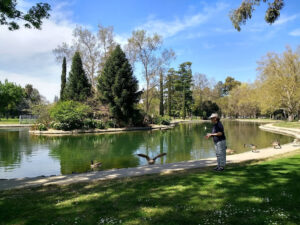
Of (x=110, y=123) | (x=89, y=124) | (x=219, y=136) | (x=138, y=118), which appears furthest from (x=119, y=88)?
(x=219, y=136)

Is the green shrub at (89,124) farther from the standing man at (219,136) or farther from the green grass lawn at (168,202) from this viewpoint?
the standing man at (219,136)

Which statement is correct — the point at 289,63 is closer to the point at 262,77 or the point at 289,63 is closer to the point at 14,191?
the point at 262,77

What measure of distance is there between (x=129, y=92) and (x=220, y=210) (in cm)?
2710

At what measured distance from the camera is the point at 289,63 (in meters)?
35.1

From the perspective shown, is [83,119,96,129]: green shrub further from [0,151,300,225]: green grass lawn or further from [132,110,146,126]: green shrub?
[0,151,300,225]: green grass lawn

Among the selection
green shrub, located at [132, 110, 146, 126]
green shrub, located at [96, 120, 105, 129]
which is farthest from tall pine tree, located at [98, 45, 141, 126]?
green shrub, located at [96, 120, 105, 129]

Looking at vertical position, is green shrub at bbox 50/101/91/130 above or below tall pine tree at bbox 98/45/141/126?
below

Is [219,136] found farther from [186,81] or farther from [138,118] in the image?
[186,81]

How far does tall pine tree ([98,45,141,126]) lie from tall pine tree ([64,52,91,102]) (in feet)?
13.3

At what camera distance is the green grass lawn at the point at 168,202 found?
3350 millimetres

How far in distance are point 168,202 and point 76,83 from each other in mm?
32427

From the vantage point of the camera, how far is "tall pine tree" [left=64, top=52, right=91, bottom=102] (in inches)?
1312

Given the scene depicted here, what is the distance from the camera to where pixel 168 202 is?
402 cm

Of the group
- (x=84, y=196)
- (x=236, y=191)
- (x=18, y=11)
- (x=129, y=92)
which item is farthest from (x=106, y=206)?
(x=129, y=92)
